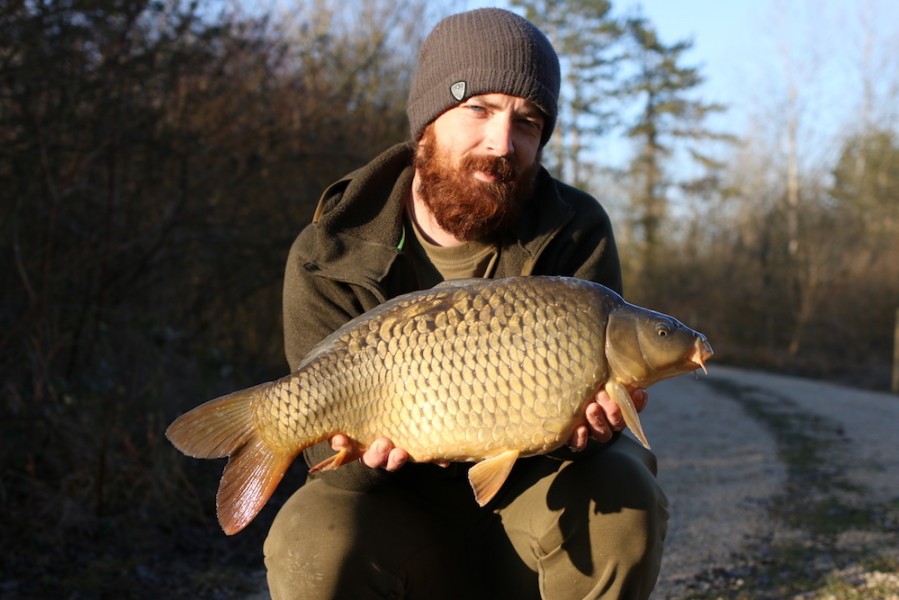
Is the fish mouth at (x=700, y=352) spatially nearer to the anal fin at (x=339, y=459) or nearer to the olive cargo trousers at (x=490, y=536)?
the olive cargo trousers at (x=490, y=536)

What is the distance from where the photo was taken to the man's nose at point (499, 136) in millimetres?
1909

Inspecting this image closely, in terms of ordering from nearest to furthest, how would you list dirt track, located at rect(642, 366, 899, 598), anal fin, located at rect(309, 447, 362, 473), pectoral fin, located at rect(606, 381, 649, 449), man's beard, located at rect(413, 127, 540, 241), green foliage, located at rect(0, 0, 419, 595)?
pectoral fin, located at rect(606, 381, 649, 449) < anal fin, located at rect(309, 447, 362, 473) < man's beard, located at rect(413, 127, 540, 241) < dirt track, located at rect(642, 366, 899, 598) < green foliage, located at rect(0, 0, 419, 595)

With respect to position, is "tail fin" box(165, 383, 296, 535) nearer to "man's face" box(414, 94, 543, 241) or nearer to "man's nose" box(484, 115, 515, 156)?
"man's face" box(414, 94, 543, 241)

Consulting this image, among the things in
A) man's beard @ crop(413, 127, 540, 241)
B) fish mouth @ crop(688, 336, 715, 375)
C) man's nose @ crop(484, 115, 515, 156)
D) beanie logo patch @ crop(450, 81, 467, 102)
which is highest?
beanie logo patch @ crop(450, 81, 467, 102)

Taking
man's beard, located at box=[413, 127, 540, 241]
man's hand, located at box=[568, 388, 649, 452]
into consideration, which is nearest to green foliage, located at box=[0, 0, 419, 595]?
man's beard, located at box=[413, 127, 540, 241]

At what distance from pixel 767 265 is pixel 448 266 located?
17.0m

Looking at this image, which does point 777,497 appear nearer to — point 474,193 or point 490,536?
point 490,536

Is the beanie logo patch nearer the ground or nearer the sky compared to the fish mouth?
nearer the sky

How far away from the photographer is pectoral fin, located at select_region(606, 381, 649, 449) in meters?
1.48


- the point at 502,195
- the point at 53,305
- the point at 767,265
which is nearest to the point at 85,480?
the point at 53,305

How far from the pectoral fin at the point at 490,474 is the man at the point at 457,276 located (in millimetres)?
125

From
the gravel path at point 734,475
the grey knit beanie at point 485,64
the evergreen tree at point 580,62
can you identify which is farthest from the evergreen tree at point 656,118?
the grey knit beanie at point 485,64

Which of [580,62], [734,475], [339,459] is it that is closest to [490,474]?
[339,459]

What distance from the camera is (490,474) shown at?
1533 millimetres
